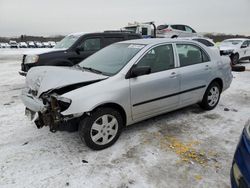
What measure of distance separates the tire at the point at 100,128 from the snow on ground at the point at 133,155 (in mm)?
135

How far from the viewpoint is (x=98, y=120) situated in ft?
10.5

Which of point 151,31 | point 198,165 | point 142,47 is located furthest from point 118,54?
point 151,31

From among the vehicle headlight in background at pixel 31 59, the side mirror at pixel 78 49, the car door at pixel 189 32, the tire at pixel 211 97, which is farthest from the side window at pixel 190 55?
the car door at pixel 189 32

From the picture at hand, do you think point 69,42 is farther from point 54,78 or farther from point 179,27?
point 179,27

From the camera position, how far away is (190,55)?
4508mm

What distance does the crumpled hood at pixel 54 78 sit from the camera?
314 cm

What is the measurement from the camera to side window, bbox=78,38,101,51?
7.26 meters

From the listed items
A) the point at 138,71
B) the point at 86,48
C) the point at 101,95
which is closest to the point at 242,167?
the point at 101,95

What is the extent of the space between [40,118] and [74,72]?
0.86 metres

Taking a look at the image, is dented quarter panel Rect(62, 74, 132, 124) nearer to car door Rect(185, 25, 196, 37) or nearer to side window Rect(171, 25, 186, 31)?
side window Rect(171, 25, 186, 31)

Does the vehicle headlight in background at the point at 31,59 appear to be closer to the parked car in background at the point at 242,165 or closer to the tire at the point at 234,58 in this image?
the parked car in background at the point at 242,165

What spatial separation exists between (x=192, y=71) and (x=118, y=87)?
70.4 inches

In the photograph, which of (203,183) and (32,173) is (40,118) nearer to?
(32,173)

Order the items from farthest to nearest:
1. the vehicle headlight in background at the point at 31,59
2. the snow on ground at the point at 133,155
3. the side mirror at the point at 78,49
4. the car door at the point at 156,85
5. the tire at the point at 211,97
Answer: the side mirror at the point at 78,49 < the vehicle headlight in background at the point at 31,59 < the tire at the point at 211,97 < the car door at the point at 156,85 < the snow on ground at the point at 133,155
